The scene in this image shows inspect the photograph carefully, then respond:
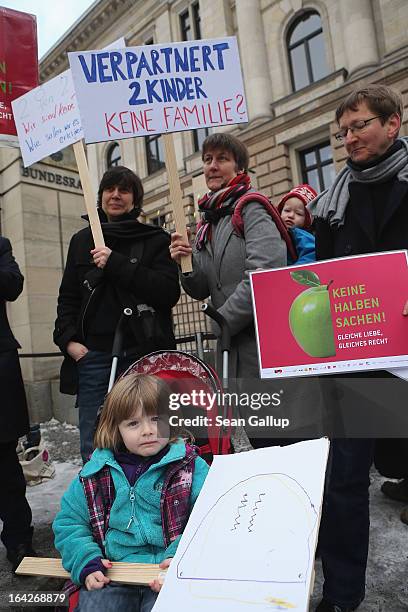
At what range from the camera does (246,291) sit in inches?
86.3

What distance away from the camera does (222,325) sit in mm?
2188

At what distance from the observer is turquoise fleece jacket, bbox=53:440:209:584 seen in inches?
59.9

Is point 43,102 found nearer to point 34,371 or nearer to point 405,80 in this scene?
point 34,371

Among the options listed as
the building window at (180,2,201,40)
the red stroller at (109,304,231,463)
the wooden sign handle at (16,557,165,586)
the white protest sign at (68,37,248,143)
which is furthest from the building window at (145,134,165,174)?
the wooden sign handle at (16,557,165,586)

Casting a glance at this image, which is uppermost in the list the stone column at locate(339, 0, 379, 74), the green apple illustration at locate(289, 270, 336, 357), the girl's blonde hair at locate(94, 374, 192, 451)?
the stone column at locate(339, 0, 379, 74)

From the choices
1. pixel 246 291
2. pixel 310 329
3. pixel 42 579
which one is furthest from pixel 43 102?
pixel 42 579

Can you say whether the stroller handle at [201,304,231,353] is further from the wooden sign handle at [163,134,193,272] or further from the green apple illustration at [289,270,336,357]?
the green apple illustration at [289,270,336,357]

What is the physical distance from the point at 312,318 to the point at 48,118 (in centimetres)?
200

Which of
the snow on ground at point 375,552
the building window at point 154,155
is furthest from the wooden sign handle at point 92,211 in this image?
the building window at point 154,155

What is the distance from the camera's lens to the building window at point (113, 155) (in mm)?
24516

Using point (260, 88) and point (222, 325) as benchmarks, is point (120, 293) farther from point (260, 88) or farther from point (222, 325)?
point (260, 88)

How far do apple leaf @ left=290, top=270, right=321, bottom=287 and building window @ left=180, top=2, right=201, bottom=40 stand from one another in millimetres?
20955

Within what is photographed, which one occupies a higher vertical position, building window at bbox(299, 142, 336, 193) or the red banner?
building window at bbox(299, 142, 336, 193)

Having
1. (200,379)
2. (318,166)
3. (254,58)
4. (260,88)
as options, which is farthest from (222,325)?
(254,58)
